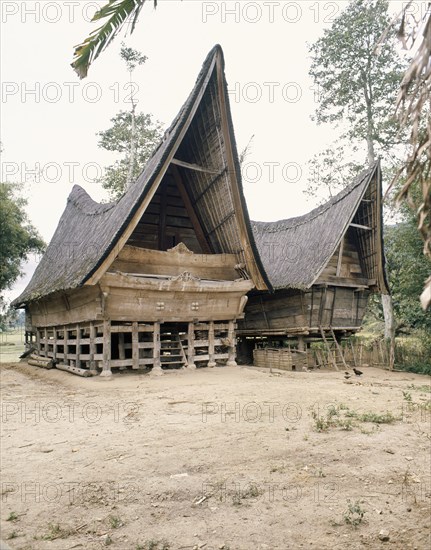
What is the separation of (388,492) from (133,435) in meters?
3.19

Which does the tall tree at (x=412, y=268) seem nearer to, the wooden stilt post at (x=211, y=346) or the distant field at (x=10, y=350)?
the wooden stilt post at (x=211, y=346)

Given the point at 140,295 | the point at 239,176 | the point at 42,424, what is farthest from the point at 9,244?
the point at 42,424

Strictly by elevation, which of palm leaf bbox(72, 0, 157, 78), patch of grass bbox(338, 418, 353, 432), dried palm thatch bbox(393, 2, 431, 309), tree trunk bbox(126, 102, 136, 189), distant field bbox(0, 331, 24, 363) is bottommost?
distant field bbox(0, 331, 24, 363)

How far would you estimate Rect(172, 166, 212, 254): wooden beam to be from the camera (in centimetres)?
1375

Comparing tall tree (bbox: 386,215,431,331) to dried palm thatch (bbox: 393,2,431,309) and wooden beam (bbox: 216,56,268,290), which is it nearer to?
wooden beam (bbox: 216,56,268,290)

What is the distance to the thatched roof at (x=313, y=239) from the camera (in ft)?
50.4

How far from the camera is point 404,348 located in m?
16.8

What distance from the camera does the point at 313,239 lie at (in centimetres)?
1711

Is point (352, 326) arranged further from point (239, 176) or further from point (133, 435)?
point (133, 435)

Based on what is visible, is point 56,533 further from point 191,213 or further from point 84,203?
point 84,203

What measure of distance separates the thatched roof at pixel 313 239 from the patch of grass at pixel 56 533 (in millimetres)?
12058

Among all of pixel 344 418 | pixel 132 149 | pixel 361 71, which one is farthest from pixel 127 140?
pixel 344 418

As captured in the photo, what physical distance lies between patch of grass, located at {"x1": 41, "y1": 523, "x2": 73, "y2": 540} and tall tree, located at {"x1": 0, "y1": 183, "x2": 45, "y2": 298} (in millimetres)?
17202

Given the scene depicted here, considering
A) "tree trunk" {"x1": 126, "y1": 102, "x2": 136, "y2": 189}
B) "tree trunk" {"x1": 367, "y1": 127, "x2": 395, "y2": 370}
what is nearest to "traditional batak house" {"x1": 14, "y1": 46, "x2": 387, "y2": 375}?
"tree trunk" {"x1": 367, "y1": 127, "x2": 395, "y2": 370}
